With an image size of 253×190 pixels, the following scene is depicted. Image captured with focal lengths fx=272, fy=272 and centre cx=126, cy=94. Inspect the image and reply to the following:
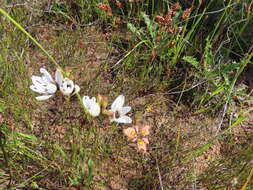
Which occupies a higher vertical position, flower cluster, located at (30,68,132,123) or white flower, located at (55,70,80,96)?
white flower, located at (55,70,80,96)

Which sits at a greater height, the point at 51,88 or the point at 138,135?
the point at 51,88

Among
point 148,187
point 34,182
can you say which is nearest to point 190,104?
point 148,187

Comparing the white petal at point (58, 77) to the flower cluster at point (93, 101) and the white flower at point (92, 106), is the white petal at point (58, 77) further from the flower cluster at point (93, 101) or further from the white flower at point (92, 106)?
the white flower at point (92, 106)

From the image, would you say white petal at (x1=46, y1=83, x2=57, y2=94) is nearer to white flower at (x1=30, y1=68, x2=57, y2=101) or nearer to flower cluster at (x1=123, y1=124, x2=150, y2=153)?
white flower at (x1=30, y1=68, x2=57, y2=101)

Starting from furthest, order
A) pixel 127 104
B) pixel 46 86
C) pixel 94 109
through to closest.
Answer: pixel 127 104, pixel 46 86, pixel 94 109

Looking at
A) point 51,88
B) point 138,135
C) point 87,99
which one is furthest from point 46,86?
point 138,135

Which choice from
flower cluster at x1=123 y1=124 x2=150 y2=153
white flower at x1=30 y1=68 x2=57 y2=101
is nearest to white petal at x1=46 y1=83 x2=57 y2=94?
white flower at x1=30 y1=68 x2=57 y2=101

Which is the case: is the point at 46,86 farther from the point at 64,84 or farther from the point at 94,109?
the point at 94,109

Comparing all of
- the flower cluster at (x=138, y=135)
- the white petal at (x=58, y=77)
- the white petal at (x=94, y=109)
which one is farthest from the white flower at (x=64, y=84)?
the flower cluster at (x=138, y=135)
